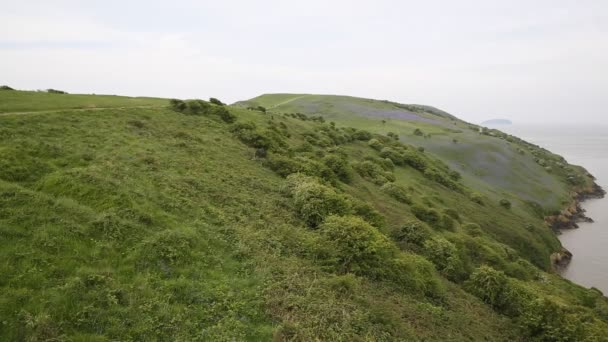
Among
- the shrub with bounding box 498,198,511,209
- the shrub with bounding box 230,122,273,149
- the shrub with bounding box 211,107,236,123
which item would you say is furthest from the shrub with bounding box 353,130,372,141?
the shrub with bounding box 230,122,273,149

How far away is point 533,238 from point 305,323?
3448cm

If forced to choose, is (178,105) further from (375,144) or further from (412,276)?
(375,144)

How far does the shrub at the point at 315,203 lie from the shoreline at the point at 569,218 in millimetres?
27013

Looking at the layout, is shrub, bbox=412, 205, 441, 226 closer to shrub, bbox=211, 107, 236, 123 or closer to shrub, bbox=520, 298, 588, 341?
shrub, bbox=520, 298, 588, 341

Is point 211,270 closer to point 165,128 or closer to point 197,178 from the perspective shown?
point 197,178

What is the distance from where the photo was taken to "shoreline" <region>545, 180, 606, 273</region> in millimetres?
38281

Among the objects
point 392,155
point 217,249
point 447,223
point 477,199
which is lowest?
point 447,223

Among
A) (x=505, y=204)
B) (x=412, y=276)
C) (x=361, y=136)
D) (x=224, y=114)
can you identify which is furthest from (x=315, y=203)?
(x=361, y=136)

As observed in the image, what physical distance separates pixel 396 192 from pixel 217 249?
865 inches

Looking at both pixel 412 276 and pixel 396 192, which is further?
→ pixel 396 192

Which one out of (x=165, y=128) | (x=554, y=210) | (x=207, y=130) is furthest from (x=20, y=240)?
(x=554, y=210)

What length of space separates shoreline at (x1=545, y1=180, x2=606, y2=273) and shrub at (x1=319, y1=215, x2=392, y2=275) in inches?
1097

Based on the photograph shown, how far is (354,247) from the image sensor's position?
17.8 metres

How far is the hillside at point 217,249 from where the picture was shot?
11.7 meters
